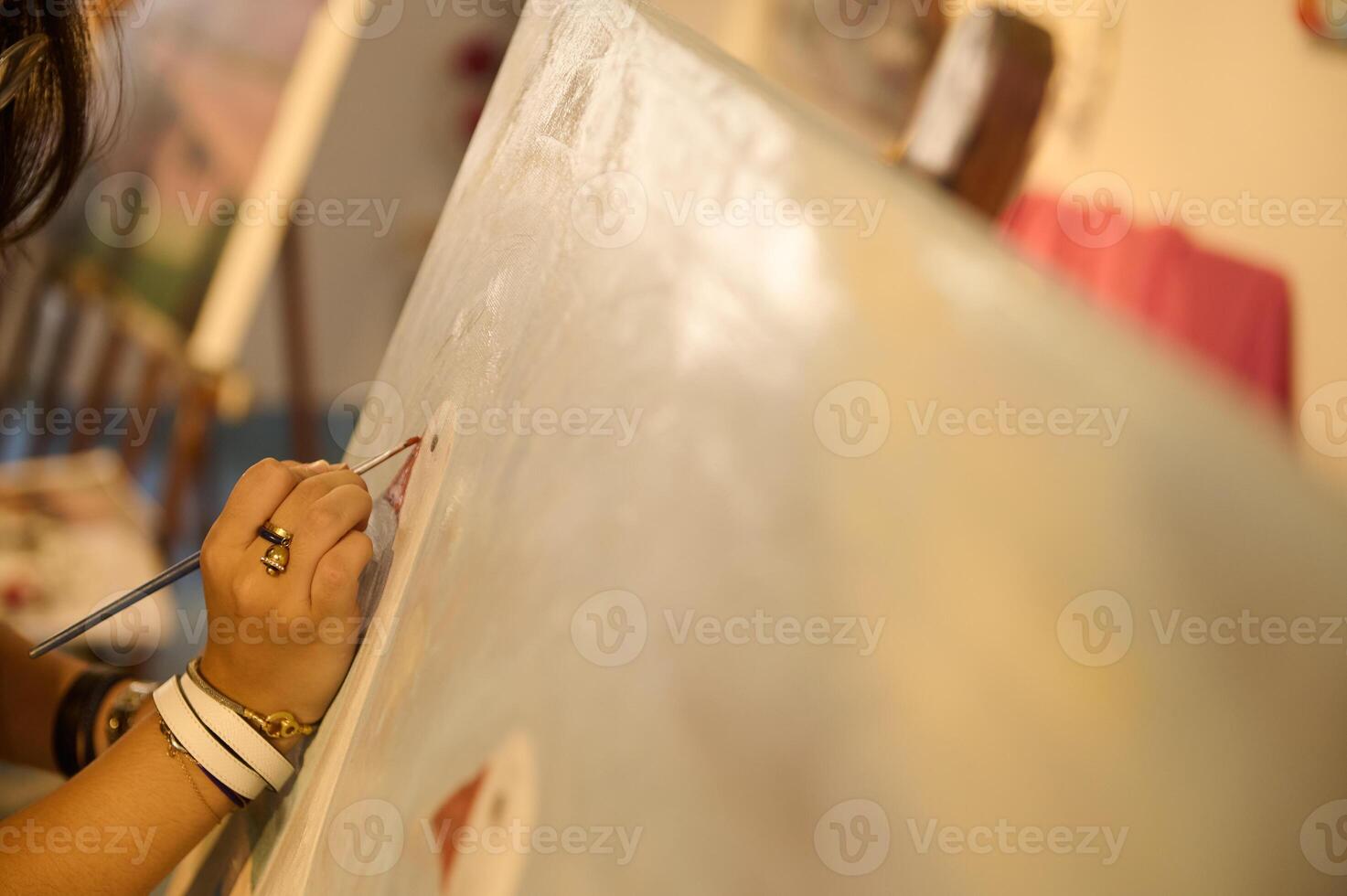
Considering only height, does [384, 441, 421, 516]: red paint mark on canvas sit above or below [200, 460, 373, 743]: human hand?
above

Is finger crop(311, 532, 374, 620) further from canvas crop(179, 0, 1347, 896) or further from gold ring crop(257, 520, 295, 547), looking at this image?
canvas crop(179, 0, 1347, 896)

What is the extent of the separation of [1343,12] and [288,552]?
124cm

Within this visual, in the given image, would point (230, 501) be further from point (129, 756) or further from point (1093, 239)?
point (1093, 239)

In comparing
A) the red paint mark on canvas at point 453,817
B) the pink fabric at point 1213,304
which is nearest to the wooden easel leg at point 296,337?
the pink fabric at point 1213,304

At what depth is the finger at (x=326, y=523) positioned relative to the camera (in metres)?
0.45

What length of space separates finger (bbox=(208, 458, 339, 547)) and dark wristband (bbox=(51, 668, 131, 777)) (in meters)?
0.39

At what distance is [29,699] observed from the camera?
2.66 ft

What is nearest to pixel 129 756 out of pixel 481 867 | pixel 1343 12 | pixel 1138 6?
pixel 481 867

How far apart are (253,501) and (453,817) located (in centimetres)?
26

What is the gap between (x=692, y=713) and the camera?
22cm

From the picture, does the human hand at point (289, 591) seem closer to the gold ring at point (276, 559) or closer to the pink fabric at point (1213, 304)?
the gold ring at point (276, 559)

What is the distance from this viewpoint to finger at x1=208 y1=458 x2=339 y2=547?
0.49 m

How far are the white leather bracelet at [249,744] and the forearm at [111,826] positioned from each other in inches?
1.1

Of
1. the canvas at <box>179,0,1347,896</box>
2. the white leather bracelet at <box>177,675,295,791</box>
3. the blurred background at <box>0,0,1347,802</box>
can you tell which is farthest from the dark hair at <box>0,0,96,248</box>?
the canvas at <box>179,0,1347,896</box>
